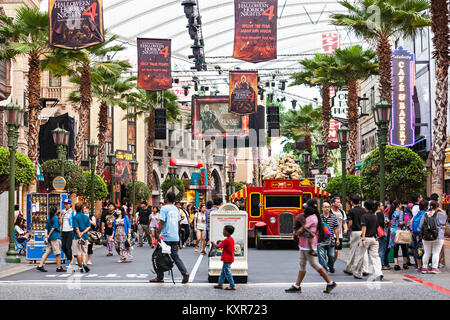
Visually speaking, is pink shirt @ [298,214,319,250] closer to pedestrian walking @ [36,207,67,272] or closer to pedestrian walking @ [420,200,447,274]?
pedestrian walking @ [420,200,447,274]

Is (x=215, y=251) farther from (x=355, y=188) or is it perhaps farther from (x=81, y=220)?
(x=355, y=188)

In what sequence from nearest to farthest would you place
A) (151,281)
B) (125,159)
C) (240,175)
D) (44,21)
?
(151,281), (44,21), (125,159), (240,175)

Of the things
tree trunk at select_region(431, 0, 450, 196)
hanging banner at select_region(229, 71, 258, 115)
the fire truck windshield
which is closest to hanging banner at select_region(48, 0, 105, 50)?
the fire truck windshield

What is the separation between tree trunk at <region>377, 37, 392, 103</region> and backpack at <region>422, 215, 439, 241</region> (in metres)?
13.4

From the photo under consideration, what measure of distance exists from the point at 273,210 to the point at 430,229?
11.1 meters

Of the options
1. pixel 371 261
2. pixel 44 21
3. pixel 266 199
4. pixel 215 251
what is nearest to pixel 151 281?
pixel 215 251

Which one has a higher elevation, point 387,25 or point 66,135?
point 387,25

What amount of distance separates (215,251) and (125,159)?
4405 centimetres

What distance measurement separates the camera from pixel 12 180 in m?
21.0

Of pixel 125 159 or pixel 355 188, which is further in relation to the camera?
pixel 125 159

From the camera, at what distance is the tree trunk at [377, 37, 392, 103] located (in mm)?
28891

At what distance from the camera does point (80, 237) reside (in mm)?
17078

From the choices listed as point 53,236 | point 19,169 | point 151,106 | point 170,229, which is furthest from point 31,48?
point 151,106
